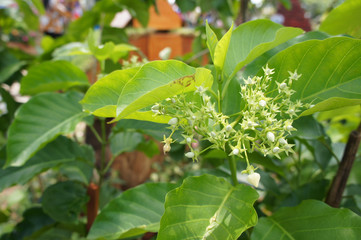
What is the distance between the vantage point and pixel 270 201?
3.63 ft

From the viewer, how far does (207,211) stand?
20.8 inches

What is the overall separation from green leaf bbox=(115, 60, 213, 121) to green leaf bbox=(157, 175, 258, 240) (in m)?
0.17

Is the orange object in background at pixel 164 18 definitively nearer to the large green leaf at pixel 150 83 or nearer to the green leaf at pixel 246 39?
the green leaf at pixel 246 39

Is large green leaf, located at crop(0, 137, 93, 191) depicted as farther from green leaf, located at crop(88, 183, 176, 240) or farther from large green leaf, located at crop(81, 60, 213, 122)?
large green leaf, located at crop(81, 60, 213, 122)

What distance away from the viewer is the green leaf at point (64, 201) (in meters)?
0.98

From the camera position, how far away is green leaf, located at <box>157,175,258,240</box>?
19.3 inches

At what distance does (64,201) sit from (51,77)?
412mm

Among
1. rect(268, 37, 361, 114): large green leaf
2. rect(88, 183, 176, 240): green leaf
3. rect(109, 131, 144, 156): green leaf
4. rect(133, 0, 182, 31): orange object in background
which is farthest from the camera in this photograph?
rect(133, 0, 182, 31): orange object in background

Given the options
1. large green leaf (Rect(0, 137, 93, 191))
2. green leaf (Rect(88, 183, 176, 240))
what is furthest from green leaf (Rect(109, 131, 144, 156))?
green leaf (Rect(88, 183, 176, 240))

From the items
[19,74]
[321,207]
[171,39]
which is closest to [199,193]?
[321,207]

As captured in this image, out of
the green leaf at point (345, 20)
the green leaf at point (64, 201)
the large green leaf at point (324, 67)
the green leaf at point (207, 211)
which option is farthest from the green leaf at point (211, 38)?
the green leaf at point (64, 201)

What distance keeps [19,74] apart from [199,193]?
3.81ft

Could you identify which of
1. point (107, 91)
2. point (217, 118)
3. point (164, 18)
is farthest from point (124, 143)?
point (164, 18)

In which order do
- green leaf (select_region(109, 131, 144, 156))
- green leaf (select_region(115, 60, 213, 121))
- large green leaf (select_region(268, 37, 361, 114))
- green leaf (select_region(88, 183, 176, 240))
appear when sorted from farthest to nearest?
green leaf (select_region(109, 131, 144, 156)), green leaf (select_region(88, 183, 176, 240)), large green leaf (select_region(268, 37, 361, 114)), green leaf (select_region(115, 60, 213, 121))
